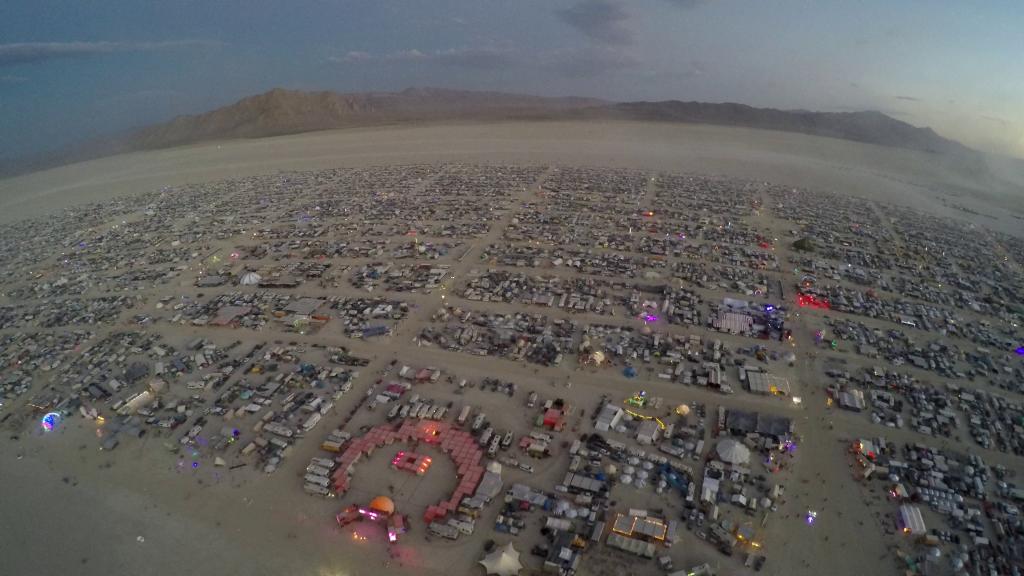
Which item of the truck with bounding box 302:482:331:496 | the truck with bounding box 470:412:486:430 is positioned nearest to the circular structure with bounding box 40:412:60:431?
the truck with bounding box 302:482:331:496

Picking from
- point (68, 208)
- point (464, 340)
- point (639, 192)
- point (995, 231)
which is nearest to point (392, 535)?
point (464, 340)

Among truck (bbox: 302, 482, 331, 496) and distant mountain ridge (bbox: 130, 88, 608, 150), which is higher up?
distant mountain ridge (bbox: 130, 88, 608, 150)

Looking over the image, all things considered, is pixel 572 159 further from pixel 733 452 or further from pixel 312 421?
pixel 312 421

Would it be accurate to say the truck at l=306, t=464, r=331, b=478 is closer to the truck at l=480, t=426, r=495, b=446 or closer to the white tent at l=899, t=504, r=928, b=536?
the truck at l=480, t=426, r=495, b=446

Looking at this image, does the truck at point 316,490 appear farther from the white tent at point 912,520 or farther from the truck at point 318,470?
the white tent at point 912,520

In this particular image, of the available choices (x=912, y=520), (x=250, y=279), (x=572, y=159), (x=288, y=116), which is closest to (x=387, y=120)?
(x=288, y=116)

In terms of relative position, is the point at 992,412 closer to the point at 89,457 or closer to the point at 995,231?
the point at 995,231
